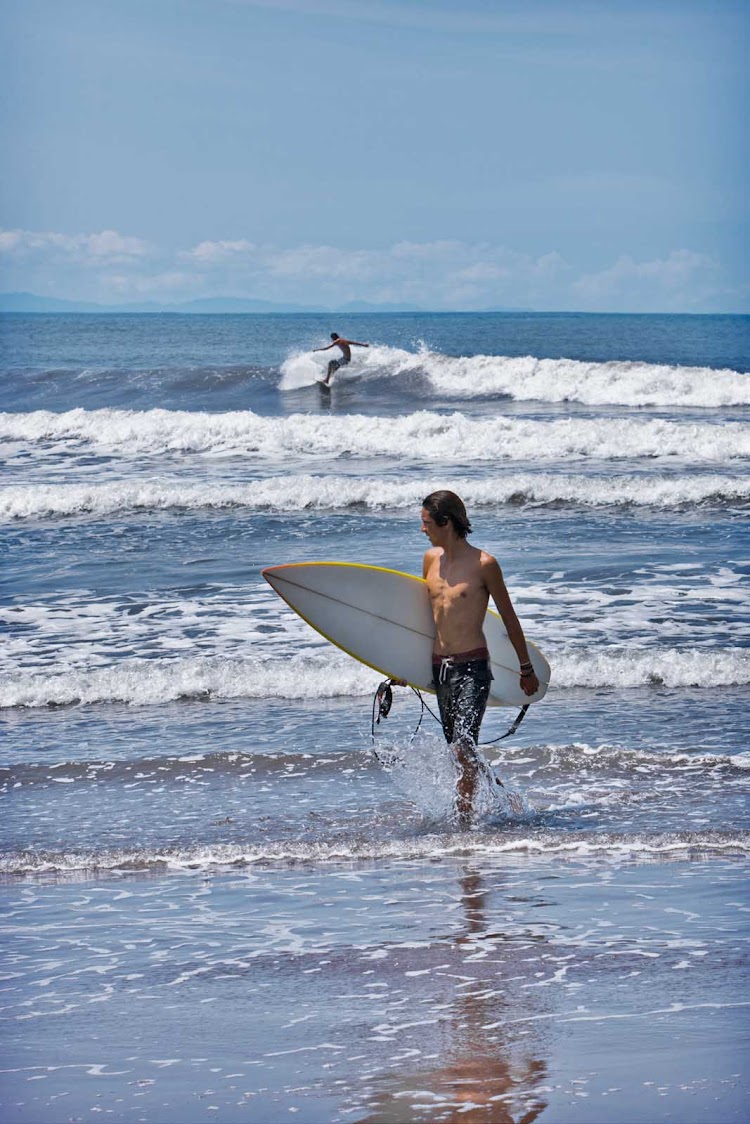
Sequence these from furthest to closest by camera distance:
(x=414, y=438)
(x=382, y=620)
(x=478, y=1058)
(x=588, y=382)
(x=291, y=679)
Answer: (x=588, y=382), (x=414, y=438), (x=291, y=679), (x=382, y=620), (x=478, y=1058)

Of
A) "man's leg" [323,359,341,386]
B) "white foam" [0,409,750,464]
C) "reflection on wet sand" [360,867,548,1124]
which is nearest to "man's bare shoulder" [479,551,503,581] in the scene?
"reflection on wet sand" [360,867,548,1124]

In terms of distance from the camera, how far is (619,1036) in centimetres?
349

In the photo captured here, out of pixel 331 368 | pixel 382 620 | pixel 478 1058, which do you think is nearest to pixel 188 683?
pixel 382 620

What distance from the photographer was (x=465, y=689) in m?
5.74

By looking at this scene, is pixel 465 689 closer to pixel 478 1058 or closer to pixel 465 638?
pixel 465 638

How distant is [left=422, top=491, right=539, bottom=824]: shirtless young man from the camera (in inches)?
224

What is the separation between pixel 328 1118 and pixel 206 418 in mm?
22174

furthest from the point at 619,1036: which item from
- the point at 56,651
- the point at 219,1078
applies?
the point at 56,651

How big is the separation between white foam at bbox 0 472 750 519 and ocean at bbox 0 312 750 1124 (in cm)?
8

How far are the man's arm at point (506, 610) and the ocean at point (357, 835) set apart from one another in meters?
0.66

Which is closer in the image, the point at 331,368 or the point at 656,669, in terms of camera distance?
the point at 656,669

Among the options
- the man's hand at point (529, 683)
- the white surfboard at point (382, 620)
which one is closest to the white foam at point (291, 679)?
the white surfboard at point (382, 620)

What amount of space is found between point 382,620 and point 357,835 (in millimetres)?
1212

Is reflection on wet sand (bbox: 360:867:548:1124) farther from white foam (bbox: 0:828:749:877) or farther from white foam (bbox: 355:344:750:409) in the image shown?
white foam (bbox: 355:344:750:409)
